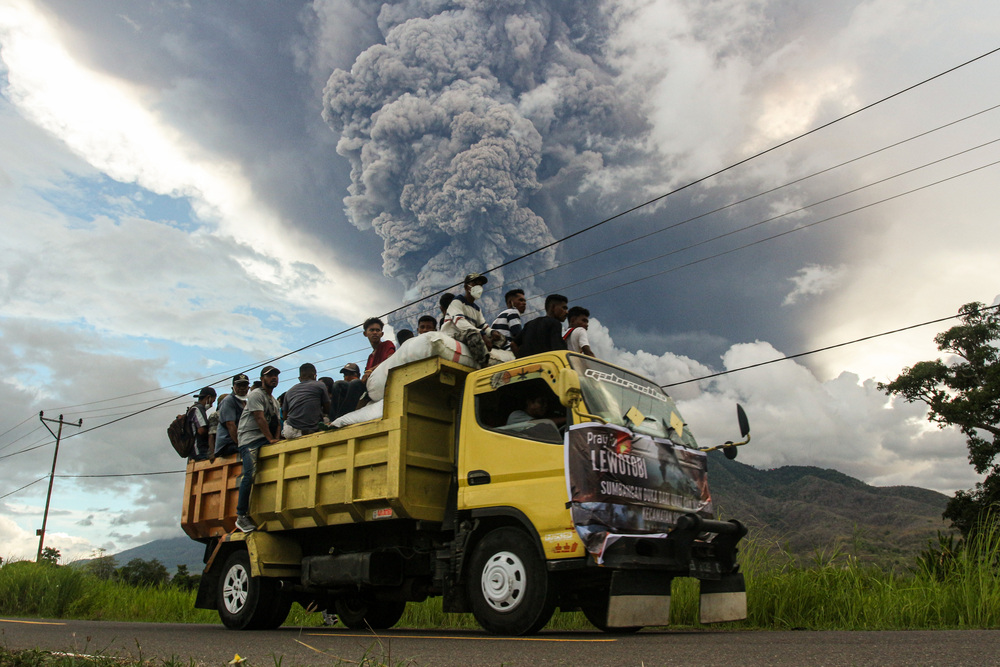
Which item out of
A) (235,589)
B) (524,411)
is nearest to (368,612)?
(235,589)

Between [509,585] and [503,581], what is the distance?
0.22 ft

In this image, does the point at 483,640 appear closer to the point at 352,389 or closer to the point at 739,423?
the point at 739,423

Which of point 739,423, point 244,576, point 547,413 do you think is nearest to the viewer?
point 547,413

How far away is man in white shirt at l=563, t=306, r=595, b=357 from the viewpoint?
7691 mm

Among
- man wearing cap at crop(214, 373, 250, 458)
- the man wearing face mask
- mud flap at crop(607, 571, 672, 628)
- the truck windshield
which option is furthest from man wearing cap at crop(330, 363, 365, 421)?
mud flap at crop(607, 571, 672, 628)

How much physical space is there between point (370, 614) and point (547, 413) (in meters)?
4.07

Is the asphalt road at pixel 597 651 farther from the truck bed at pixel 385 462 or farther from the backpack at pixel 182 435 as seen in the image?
the backpack at pixel 182 435

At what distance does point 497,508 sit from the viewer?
Result: 5.88 m

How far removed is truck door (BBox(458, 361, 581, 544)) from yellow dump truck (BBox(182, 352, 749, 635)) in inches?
0.6

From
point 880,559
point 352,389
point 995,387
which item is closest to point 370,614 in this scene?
point 352,389

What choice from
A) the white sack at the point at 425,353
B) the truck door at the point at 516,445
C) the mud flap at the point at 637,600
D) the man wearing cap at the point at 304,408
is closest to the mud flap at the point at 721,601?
the mud flap at the point at 637,600

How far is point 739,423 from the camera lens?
6.62 metres

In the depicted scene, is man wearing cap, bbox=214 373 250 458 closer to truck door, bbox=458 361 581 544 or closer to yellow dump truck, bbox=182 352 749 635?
yellow dump truck, bbox=182 352 749 635

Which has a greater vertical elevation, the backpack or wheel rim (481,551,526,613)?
the backpack
